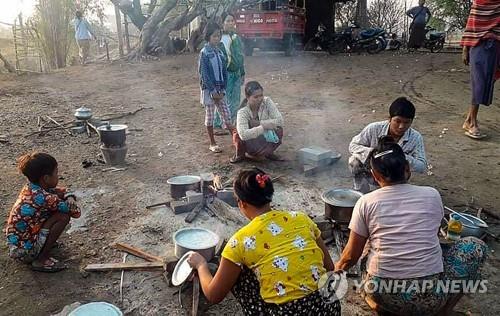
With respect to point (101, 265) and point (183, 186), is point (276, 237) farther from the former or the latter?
point (183, 186)

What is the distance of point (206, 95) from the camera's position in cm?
580

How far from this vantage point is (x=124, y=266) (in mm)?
3201

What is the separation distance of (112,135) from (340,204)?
3.06 m

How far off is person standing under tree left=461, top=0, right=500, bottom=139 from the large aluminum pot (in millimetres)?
4855

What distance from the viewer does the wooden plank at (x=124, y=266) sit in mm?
3170

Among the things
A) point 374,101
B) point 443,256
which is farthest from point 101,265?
point 374,101

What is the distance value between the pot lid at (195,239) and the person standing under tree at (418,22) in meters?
15.0

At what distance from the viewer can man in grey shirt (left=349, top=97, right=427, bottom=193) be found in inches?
139

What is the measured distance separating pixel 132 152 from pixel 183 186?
2.19 metres

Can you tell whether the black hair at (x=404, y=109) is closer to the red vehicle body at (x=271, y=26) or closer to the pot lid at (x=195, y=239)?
the pot lid at (x=195, y=239)

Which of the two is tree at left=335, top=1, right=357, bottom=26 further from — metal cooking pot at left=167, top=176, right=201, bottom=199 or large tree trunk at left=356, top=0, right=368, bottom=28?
metal cooking pot at left=167, top=176, right=201, bottom=199

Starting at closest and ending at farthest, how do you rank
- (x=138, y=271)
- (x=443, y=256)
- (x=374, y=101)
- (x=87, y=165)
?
(x=443, y=256) < (x=138, y=271) < (x=87, y=165) < (x=374, y=101)

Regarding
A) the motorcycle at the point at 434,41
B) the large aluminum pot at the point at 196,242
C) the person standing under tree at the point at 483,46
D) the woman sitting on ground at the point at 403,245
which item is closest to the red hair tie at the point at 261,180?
the woman sitting on ground at the point at 403,245

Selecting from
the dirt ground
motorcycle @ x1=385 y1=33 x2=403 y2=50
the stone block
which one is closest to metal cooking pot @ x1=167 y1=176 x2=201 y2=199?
the dirt ground
